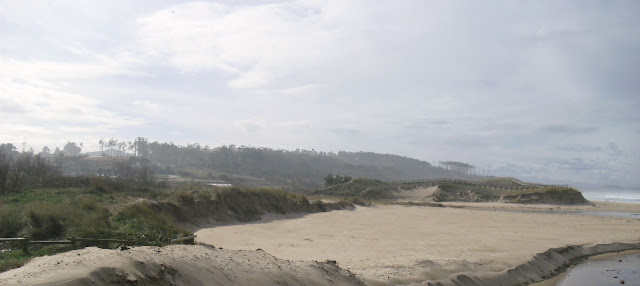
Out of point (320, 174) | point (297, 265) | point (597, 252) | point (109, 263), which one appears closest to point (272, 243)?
point (297, 265)

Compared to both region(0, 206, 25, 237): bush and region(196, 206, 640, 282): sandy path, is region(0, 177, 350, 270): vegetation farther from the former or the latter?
region(196, 206, 640, 282): sandy path

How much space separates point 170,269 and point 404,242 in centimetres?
1095

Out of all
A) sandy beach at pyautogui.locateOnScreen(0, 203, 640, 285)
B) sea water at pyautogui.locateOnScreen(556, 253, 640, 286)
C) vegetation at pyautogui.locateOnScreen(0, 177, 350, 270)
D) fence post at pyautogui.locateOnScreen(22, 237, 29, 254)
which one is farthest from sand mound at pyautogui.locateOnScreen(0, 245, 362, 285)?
sea water at pyautogui.locateOnScreen(556, 253, 640, 286)

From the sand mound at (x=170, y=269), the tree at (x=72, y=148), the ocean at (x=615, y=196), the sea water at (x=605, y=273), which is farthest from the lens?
the tree at (x=72, y=148)

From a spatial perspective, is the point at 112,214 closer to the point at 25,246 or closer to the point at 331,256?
the point at 25,246

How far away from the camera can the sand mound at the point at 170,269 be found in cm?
503

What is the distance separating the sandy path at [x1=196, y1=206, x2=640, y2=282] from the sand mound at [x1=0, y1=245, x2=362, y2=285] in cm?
176

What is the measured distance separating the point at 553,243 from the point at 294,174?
125m

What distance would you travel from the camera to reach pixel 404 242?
15.5 m

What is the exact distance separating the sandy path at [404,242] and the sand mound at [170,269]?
176 cm

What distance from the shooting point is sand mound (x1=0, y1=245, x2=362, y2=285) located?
5030 mm

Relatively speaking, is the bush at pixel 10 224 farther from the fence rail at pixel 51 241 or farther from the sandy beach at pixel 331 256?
the sandy beach at pixel 331 256

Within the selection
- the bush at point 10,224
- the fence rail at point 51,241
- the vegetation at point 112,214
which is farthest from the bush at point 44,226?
the fence rail at point 51,241

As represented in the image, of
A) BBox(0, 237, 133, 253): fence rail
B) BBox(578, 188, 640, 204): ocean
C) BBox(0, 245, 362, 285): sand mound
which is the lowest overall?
BBox(0, 237, 133, 253): fence rail
